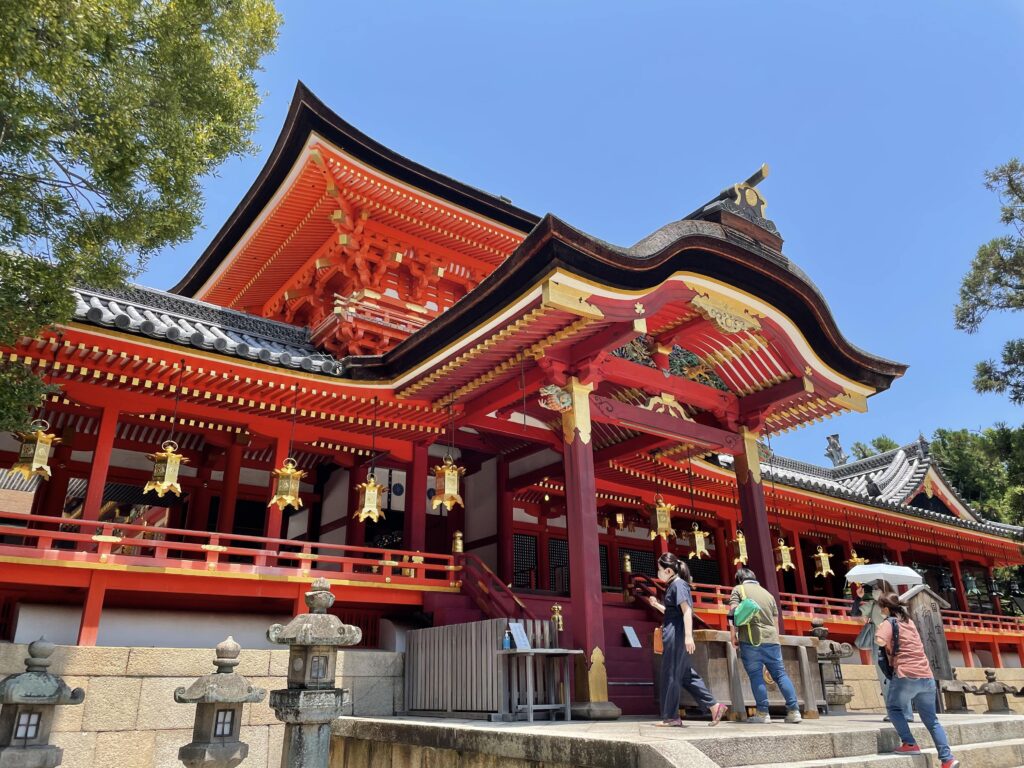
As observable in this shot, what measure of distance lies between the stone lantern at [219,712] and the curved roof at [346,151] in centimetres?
946

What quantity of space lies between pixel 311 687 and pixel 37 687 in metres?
2.37

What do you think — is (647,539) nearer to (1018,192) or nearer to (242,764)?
(242,764)

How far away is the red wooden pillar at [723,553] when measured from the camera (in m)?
17.6

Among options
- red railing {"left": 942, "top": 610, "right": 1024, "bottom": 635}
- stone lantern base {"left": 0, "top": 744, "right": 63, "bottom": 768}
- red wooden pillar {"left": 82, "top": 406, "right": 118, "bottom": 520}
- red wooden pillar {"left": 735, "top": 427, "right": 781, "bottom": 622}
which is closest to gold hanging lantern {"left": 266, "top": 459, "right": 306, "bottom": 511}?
red wooden pillar {"left": 82, "top": 406, "right": 118, "bottom": 520}

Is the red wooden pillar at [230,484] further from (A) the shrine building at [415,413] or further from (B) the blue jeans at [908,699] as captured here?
(B) the blue jeans at [908,699]

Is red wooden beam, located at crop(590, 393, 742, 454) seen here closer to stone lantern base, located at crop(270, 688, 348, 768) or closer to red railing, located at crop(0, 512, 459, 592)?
red railing, located at crop(0, 512, 459, 592)

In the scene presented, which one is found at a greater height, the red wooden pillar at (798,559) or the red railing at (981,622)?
the red wooden pillar at (798,559)

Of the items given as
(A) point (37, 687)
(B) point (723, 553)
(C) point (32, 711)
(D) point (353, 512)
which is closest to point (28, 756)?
(C) point (32, 711)

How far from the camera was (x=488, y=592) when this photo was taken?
33.1ft

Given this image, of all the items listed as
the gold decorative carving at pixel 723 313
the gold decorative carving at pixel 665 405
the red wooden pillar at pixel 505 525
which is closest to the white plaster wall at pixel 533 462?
the red wooden pillar at pixel 505 525

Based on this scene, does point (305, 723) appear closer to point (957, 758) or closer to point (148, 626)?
point (148, 626)

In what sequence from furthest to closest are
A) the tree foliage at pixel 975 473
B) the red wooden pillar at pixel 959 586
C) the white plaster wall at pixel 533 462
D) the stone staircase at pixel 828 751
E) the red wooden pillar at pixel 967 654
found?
the tree foliage at pixel 975 473, the red wooden pillar at pixel 959 586, the red wooden pillar at pixel 967 654, the white plaster wall at pixel 533 462, the stone staircase at pixel 828 751

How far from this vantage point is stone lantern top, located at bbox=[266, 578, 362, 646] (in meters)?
5.84

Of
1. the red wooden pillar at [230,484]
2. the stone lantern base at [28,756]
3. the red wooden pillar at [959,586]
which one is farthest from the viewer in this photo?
the red wooden pillar at [959,586]
